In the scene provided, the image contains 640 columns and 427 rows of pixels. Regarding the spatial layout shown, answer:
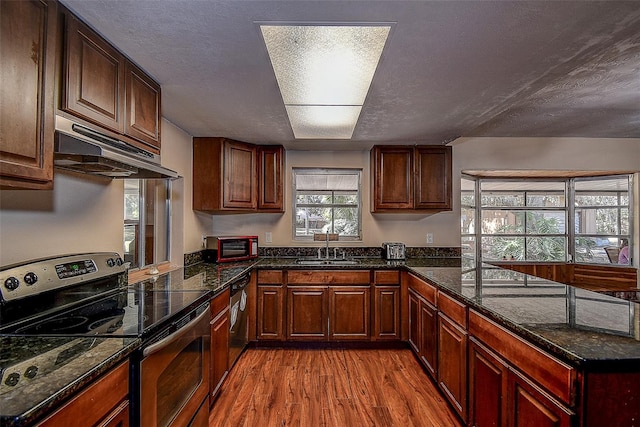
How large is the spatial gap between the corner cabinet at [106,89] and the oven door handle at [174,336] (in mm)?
999

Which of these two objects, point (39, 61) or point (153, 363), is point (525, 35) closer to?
point (39, 61)

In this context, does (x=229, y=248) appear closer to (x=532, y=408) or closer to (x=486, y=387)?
(x=486, y=387)

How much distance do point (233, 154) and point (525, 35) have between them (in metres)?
2.63

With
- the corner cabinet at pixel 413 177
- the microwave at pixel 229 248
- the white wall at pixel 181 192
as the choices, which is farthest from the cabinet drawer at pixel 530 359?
the white wall at pixel 181 192

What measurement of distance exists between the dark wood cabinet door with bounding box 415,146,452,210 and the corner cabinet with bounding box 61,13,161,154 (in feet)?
8.51

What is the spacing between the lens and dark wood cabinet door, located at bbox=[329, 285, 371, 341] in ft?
10.4

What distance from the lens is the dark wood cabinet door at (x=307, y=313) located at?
3.17 meters

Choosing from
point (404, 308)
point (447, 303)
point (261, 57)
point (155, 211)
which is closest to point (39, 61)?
point (261, 57)

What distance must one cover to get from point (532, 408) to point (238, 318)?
217 centimetres

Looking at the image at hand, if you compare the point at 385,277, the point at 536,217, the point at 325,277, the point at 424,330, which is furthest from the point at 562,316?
the point at 536,217

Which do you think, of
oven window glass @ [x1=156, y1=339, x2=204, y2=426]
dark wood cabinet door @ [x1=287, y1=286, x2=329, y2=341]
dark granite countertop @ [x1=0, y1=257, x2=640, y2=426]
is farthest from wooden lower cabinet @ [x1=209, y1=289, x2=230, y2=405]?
dark wood cabinet door @ [x1=287, y1=286, x2=329, y2=341]

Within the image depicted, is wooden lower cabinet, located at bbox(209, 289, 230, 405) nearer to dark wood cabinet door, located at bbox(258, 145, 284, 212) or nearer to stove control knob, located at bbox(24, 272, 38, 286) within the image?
stove control knob, located at bbox(24, 272, 38, 286)

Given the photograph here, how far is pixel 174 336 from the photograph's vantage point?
57.0 inches

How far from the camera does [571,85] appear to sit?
7.43 feet
